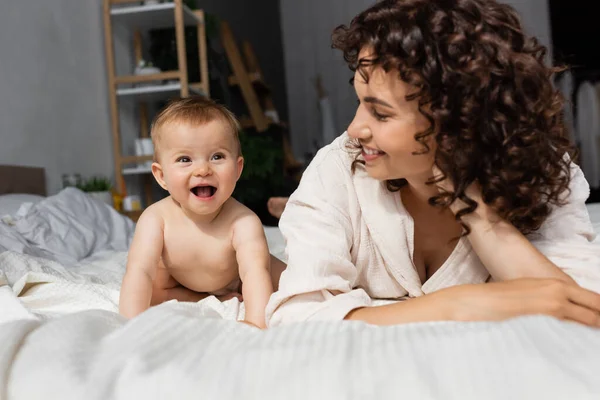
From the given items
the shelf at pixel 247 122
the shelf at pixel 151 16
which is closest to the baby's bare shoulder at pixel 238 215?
the shelf at pixel 151 16

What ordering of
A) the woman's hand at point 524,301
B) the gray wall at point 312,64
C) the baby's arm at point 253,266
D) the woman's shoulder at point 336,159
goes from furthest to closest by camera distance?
the gray wall at point 312,64
the baby's arm at point 253,266
the woman's shoulder at point 336,159
the woman's hand at point 524,301

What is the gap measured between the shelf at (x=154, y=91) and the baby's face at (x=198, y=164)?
2366mm

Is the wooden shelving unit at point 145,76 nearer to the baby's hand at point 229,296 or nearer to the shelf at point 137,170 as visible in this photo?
the shelf at point 137,170

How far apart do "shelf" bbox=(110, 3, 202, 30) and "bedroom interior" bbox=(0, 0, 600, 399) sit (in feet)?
0.06

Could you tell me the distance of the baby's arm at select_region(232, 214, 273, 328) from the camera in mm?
1054

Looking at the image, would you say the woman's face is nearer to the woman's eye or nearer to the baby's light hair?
the woman's eye

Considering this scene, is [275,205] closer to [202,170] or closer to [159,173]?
[159,173]

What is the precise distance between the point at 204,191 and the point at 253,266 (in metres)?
0.19

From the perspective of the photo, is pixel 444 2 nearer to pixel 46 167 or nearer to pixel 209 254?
pixel 209 254

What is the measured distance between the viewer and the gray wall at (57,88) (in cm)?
257

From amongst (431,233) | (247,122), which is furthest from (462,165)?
(247,122)

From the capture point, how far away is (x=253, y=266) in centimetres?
117

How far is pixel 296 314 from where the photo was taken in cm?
78

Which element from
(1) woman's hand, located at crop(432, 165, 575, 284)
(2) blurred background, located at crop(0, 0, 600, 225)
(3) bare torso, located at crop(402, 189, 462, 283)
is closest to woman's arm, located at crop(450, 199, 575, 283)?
(1) woman's hand, located at crop(432, 165, 575, 284)
